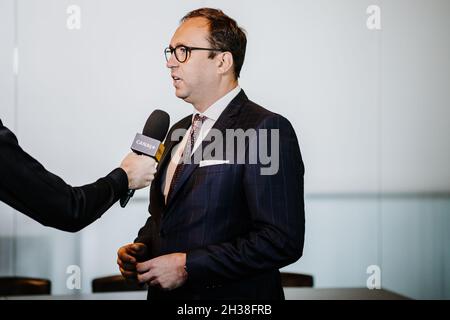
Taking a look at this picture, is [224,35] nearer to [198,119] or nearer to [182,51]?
[182,51]

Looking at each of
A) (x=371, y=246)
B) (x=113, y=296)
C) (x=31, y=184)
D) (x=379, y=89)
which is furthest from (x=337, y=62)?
(x=31, y=184)

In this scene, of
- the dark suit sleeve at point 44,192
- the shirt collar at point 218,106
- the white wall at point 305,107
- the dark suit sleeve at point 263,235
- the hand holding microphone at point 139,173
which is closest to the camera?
the dark suit sleeve at point 44,192

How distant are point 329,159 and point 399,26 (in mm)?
1068

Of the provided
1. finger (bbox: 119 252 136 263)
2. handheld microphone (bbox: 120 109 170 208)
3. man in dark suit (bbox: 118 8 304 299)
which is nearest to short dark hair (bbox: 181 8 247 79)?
man in dark suit (bbox: 118 8 304 299)

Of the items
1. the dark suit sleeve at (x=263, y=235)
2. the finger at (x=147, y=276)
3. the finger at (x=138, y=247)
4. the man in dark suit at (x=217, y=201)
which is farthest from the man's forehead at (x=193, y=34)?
the finger at (x=147, y=276)

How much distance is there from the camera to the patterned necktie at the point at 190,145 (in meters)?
1.88

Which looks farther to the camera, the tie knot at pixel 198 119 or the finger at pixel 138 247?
the tie knot at pixel 198 119

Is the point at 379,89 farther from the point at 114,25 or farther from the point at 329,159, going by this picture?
the point at 114,25

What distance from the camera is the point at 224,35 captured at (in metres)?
2.04

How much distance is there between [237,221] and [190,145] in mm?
340

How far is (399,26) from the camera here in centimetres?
388

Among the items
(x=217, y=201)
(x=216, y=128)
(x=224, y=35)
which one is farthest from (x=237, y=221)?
(x=224, y=35)

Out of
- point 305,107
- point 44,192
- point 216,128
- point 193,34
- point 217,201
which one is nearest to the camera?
point 44,192

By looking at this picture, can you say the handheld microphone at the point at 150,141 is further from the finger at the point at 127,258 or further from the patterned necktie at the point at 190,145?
the finger at the point at 127,258
